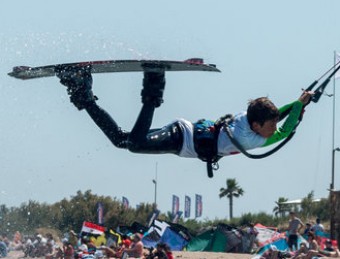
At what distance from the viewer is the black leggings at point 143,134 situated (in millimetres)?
10531

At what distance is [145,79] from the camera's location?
35.3 ft

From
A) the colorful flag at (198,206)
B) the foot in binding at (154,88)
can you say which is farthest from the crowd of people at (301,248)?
the colorful flag at (198,206)

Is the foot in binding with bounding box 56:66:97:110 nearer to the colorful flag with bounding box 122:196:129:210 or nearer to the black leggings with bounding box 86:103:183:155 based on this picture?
the black leggings with bounding box 86:103:183:155

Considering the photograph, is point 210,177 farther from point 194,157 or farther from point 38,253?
point 38,253

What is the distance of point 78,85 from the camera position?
1087cm

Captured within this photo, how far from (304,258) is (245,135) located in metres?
11.6

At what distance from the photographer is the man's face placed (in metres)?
10.5

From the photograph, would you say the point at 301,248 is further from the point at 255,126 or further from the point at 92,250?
the point at 255,126

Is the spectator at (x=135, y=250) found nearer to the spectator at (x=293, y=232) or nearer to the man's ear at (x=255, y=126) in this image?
the spectator at (x=293, y=232)

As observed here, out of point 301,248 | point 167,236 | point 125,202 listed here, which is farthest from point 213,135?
point 125,202

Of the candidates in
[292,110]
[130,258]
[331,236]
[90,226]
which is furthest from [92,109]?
[90,226]

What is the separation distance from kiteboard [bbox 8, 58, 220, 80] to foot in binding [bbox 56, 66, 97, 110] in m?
0.06

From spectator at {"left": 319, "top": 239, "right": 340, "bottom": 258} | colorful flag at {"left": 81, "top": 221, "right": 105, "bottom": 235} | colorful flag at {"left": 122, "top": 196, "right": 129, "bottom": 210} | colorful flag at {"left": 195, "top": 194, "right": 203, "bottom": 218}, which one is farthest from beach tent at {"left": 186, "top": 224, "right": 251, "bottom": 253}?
colorful flag at {"left": 195, "top": 194, "right": 203, "bottom": 218}

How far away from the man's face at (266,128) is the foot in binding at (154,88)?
1101 millimetres
